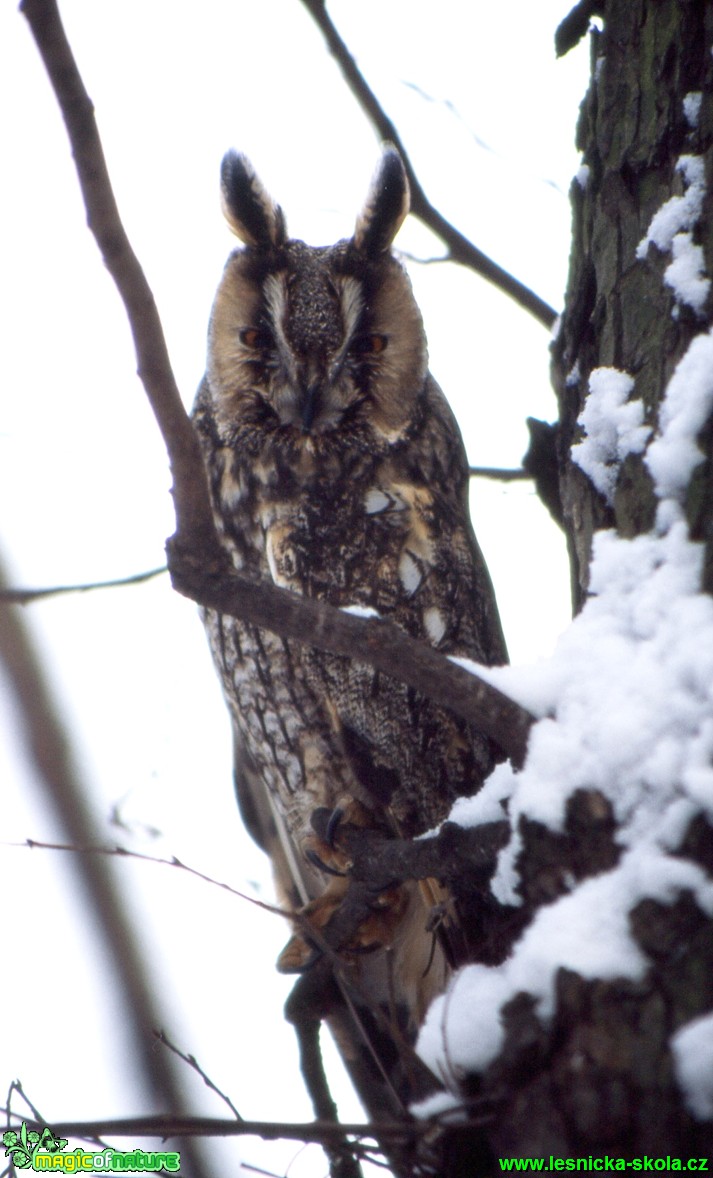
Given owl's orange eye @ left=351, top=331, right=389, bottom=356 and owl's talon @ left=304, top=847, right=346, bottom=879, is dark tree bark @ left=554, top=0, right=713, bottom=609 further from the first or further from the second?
owl's talon @ left=304, top=847, right=346, bottom=879

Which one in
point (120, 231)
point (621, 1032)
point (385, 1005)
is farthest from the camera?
point (385, 1005)

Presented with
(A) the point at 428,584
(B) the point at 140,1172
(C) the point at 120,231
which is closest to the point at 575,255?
(A) the point at 428,584

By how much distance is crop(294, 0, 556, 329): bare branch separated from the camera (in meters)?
2.48

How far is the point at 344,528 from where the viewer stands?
2041mm

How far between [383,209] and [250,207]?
0.30 metres

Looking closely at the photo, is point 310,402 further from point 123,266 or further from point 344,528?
point 123,266

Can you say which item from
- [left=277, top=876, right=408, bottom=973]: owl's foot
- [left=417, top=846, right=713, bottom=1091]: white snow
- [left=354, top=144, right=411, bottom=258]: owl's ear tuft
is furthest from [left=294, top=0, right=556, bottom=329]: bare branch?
[left=417, top=846, right=713, bottom=1091]: white snow

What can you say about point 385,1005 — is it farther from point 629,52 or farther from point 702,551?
point 629,52

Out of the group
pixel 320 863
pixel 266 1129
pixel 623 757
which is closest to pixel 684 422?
pixel 623 757

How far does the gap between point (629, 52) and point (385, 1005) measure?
1850 mm

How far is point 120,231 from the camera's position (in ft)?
3.64

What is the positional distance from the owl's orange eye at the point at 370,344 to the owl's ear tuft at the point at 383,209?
227 mm

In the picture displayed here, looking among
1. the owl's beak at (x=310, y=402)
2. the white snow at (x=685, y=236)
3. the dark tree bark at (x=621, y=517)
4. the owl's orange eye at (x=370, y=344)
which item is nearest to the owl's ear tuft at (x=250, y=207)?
the owl's orange eye at (x=370, y=344)

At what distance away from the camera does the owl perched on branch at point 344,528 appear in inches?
78.5
